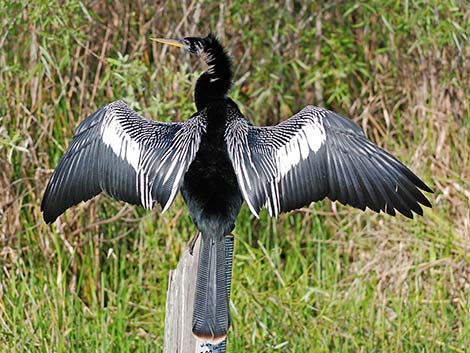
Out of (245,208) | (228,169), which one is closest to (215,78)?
(228,169)

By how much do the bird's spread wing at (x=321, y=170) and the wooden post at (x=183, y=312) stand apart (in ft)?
1.15

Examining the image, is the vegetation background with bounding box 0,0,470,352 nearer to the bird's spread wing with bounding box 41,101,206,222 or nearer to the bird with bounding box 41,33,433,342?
the bird's spread wing with bounding box 41,101,206,222

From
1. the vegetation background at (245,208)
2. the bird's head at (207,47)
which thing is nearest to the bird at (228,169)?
the bird's head at (207,47)

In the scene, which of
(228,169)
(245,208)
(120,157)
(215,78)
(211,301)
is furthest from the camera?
(245,208)

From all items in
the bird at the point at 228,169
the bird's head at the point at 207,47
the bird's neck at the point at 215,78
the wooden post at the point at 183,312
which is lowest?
the wooden post at the point at 183,312

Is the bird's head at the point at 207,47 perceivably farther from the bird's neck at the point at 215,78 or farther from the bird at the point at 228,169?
the bird at the point at 228,169

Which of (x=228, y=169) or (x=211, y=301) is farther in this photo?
(x=228, y=169)

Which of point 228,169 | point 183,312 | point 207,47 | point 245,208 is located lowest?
point 183,312

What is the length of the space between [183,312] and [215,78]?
1.15 metres

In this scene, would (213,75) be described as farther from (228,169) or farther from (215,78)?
(228,169)

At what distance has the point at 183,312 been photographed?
3115 millimetres

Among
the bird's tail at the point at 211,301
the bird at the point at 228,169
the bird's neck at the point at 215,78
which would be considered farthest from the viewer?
the bird's neck at the point at 215,78

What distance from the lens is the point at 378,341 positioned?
4.72 meters

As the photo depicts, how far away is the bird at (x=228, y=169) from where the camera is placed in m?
3.49
